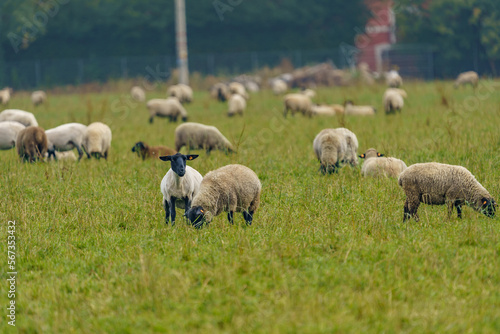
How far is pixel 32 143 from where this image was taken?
12.6 m

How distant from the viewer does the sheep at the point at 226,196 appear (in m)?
7.45

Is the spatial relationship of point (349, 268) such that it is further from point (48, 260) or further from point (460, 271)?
point (48, 260)

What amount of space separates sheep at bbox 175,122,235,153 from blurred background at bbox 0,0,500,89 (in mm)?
35393

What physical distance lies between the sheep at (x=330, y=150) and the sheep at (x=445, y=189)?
3.25 metres

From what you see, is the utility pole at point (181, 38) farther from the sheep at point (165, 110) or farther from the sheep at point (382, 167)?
the sheep at point (382, 167)

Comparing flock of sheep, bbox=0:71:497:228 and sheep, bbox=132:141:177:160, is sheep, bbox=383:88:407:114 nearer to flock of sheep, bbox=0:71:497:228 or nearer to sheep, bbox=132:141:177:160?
flock of sheep, bbox=0:71:497:228

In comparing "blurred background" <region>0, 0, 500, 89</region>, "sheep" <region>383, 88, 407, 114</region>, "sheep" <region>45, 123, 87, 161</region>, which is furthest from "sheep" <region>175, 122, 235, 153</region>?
"blurred background" <region>0, 0, 500, 89</region>

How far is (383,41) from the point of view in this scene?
2181 inches

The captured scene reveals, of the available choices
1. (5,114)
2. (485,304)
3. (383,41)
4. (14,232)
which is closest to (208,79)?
(383,41)

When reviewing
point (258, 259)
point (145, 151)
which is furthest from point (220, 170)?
point (145, 151)

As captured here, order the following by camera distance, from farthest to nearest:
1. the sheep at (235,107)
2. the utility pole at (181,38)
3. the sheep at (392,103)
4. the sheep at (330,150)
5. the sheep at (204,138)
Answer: the utility pole at (181,38) → the sheep at (235,107) → the sheep at (392,103) → the sheep at (204,138) → the sheep at (330,150)

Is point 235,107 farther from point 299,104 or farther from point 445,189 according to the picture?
point 445,189

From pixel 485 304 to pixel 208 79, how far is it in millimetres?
41559

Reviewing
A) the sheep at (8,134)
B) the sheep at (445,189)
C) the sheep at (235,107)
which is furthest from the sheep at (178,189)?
the sheep at (235,107)
